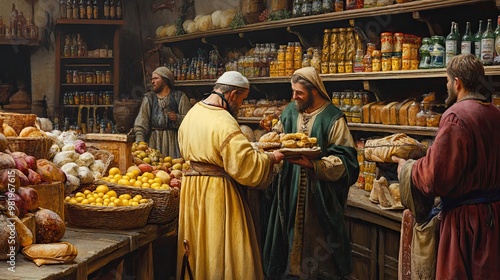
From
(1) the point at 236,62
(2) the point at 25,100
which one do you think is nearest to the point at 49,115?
(2) the point at 25,100

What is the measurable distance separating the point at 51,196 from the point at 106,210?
38 cm

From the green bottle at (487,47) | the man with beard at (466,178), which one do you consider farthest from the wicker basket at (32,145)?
the green bottle at (487,47)

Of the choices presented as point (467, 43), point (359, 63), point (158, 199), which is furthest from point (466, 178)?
point (359, 63)

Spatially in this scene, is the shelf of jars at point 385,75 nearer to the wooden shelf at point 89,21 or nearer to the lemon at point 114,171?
the lemon at point 114,171

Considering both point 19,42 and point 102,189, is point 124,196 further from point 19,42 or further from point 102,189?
point 19,42

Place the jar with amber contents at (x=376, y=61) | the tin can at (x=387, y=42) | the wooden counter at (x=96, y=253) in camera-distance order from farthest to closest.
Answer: the jar with amber contents at (x=376, y=61), the tin can at (x=387, y=42), the wooden counter at (x=96, y=253)

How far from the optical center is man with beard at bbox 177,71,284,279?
342 cm

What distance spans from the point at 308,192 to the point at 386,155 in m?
0.57

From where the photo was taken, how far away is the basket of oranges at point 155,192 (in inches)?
141

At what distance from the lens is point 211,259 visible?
11.5 feet

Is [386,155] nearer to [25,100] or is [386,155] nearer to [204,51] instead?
[204,51]

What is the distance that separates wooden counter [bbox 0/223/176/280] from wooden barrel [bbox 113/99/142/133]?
3404mm

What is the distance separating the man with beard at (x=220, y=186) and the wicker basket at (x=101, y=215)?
14.4 inches

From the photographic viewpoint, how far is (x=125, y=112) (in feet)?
23.2
